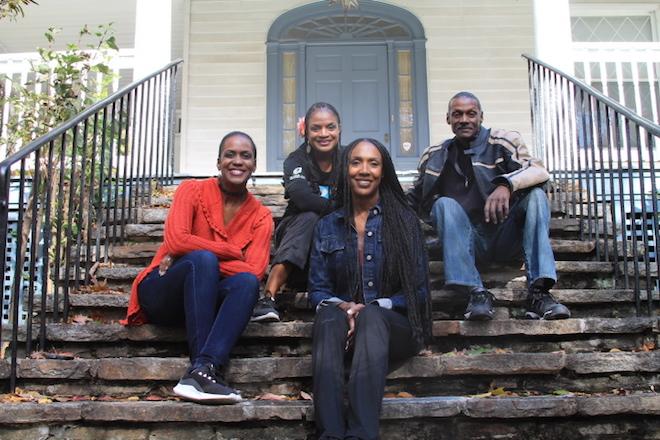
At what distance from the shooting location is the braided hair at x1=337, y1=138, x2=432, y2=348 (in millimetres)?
3135

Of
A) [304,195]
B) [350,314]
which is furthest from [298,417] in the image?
[304,195]

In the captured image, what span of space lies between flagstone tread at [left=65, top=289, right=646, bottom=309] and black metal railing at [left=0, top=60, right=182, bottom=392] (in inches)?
5.5

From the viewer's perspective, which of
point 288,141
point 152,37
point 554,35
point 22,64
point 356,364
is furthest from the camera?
point 288,141

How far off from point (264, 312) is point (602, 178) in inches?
86.2

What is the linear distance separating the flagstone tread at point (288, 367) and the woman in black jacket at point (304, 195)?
31 centimetres

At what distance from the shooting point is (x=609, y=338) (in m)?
3.53

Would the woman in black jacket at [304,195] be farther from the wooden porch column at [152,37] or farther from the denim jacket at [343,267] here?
the wooden porch column at [152,37]

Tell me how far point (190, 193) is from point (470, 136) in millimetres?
1561

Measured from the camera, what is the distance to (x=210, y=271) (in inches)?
124

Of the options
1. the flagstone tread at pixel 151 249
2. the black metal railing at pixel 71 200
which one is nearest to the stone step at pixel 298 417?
the black metal railing at pixel 71 200

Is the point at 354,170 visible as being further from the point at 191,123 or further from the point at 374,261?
the point at 191,123

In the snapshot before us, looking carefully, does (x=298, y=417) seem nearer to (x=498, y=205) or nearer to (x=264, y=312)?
(x=264, y=312)

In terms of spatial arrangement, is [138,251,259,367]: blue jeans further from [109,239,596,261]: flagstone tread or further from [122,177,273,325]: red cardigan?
[109,239,596,261]: flagstone tread

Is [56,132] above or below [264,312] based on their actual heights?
above
